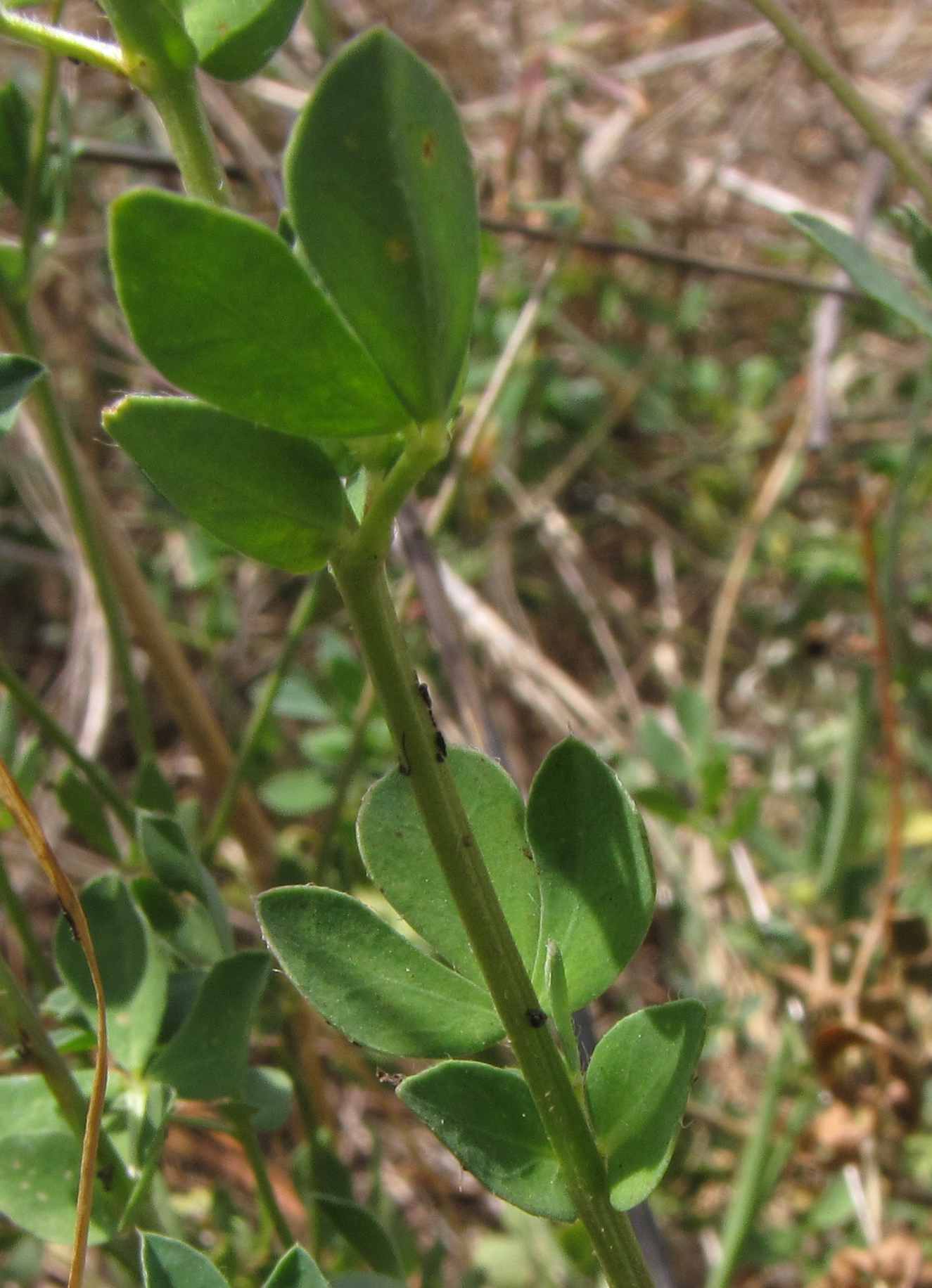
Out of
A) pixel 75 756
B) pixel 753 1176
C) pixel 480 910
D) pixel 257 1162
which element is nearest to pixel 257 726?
pixel 75 756

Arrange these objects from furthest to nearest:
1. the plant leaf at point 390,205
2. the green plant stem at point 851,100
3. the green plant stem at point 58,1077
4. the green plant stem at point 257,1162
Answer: the green plant stem at point 851,100 < the green plant stem at point 257,1162 < the green plant stem at point 58,1077 < the plant leaf at point 390,205

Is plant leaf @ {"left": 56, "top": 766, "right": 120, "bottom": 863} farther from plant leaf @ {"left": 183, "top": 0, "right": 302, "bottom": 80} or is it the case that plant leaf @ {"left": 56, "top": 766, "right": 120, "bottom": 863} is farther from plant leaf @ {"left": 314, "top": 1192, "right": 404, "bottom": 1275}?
plant leaf @ {"left": 183, "top": 0, "right": 302, "bottom": 80}

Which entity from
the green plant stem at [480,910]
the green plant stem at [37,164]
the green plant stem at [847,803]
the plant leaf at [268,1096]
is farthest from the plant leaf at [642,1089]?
the green plant stem at [847,803]

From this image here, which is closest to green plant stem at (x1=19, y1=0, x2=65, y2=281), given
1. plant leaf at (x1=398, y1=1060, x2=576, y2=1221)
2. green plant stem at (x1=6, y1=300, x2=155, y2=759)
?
green plant stem at (x1=6, y1=300, x2=155, y2=759)

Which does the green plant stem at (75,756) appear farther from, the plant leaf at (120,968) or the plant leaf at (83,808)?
the plant leaf at (120,968)

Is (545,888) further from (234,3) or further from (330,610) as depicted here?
(330,610)
